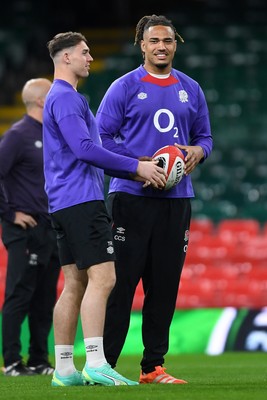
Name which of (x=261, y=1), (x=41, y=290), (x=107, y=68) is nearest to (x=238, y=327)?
(x=41, y=290)

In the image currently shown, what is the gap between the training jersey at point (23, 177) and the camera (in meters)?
7.69

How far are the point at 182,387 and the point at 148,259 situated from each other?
831 millimetres

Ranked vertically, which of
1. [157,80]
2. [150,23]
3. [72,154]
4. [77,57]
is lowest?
[72,154]

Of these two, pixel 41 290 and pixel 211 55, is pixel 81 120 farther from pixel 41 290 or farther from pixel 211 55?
pixel 211 55

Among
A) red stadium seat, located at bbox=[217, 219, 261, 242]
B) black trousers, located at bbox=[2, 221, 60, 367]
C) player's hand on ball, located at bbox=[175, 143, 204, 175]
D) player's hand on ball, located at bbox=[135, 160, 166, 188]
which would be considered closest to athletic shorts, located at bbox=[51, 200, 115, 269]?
player's hand on ball, located at bbox=[135, 160, 166, 188]

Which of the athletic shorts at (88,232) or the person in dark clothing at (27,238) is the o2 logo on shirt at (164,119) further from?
the person in dark clothing at (27,238)

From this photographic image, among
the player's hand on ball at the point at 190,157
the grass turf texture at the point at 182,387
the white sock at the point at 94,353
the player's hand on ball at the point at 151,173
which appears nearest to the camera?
the grass turf texture at the point at 182,387

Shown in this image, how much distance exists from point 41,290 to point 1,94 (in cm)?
1283

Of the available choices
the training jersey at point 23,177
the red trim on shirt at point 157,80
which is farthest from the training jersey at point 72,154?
the training jersey at point 23,177

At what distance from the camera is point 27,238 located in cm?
772

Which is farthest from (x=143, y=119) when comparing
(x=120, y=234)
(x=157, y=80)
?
(x=120, y=234)

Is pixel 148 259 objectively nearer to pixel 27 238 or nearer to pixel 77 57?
pixel 77 57

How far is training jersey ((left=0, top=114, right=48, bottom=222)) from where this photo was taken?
7688 millimetres

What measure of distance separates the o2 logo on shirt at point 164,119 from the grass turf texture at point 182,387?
1402 mm
